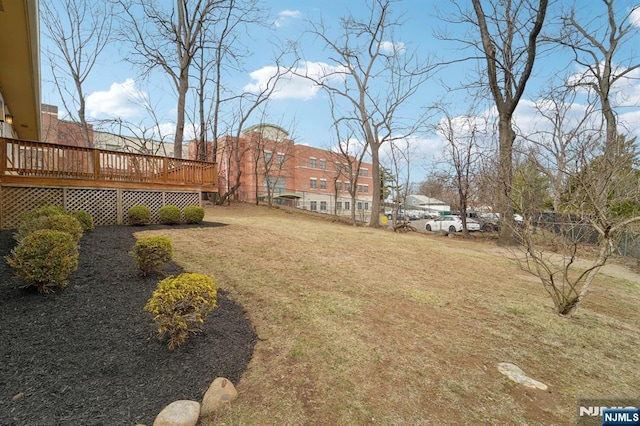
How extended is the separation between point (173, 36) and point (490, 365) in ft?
59.5

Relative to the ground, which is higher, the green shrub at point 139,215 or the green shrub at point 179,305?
the green shrub at point 139,215

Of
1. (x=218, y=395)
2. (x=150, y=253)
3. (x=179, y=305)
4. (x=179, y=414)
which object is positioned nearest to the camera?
(x=179, y=414)

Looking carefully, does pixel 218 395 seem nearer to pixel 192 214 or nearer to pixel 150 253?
pixel 150 253

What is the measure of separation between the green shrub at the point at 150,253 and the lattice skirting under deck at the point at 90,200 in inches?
210

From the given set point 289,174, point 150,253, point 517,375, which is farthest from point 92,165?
point 289,174

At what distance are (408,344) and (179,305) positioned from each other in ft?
7.53

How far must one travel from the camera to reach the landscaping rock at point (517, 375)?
257 centimetres

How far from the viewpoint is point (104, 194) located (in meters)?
8.19

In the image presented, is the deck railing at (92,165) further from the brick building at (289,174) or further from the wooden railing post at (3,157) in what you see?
the brick building at (289,174)

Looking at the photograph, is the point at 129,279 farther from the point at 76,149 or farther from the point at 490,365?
the point at 76,149

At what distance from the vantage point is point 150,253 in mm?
4039

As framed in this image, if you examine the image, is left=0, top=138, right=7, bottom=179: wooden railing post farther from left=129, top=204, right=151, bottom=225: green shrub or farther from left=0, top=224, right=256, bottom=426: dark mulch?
left=0, top=224, right=256, bottom=426: dark mulch

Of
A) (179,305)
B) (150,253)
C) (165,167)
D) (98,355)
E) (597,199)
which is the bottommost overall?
(98,355)

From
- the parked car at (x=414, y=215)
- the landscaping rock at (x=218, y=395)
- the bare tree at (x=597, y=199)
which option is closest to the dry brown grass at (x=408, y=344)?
the landscaping rock at (x=218, y=395)
